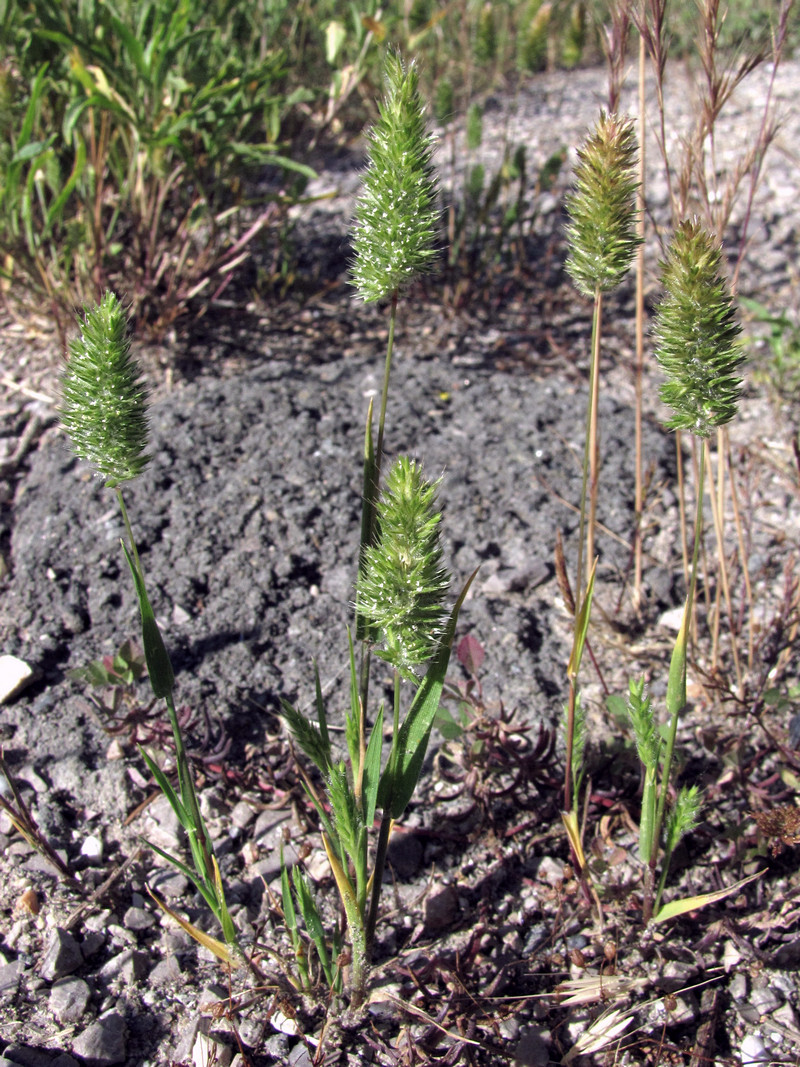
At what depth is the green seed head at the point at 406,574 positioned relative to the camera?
1118 millimetres

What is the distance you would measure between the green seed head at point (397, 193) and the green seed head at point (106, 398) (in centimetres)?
38

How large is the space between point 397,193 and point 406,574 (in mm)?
544

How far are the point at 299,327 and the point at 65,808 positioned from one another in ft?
6.45

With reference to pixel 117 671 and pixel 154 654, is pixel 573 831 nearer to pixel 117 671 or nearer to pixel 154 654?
pixel 154 654

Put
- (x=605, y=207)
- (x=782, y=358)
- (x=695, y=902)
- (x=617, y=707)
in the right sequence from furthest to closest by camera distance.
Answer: (x=782, y=358) → (x=617, y=707) → (x=695, y=902) → (x=605, y=207)

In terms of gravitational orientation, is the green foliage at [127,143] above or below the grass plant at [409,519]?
above

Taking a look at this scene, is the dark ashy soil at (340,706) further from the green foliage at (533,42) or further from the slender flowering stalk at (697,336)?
the green foliage at (533,42)

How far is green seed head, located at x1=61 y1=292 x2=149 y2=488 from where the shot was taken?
1.19 m

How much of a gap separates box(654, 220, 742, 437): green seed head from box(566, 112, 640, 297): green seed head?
2.9 inches

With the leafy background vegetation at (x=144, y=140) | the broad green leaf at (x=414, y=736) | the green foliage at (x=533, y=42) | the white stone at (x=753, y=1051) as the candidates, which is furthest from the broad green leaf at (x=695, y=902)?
the green foliage at (x=533, y=42)

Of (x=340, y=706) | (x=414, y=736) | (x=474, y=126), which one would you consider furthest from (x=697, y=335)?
(x=474, y=126)

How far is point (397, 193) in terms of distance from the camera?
1.20 meters

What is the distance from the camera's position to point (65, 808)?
1.82 metres

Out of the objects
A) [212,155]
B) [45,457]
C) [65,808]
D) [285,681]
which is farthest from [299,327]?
[65,808]
